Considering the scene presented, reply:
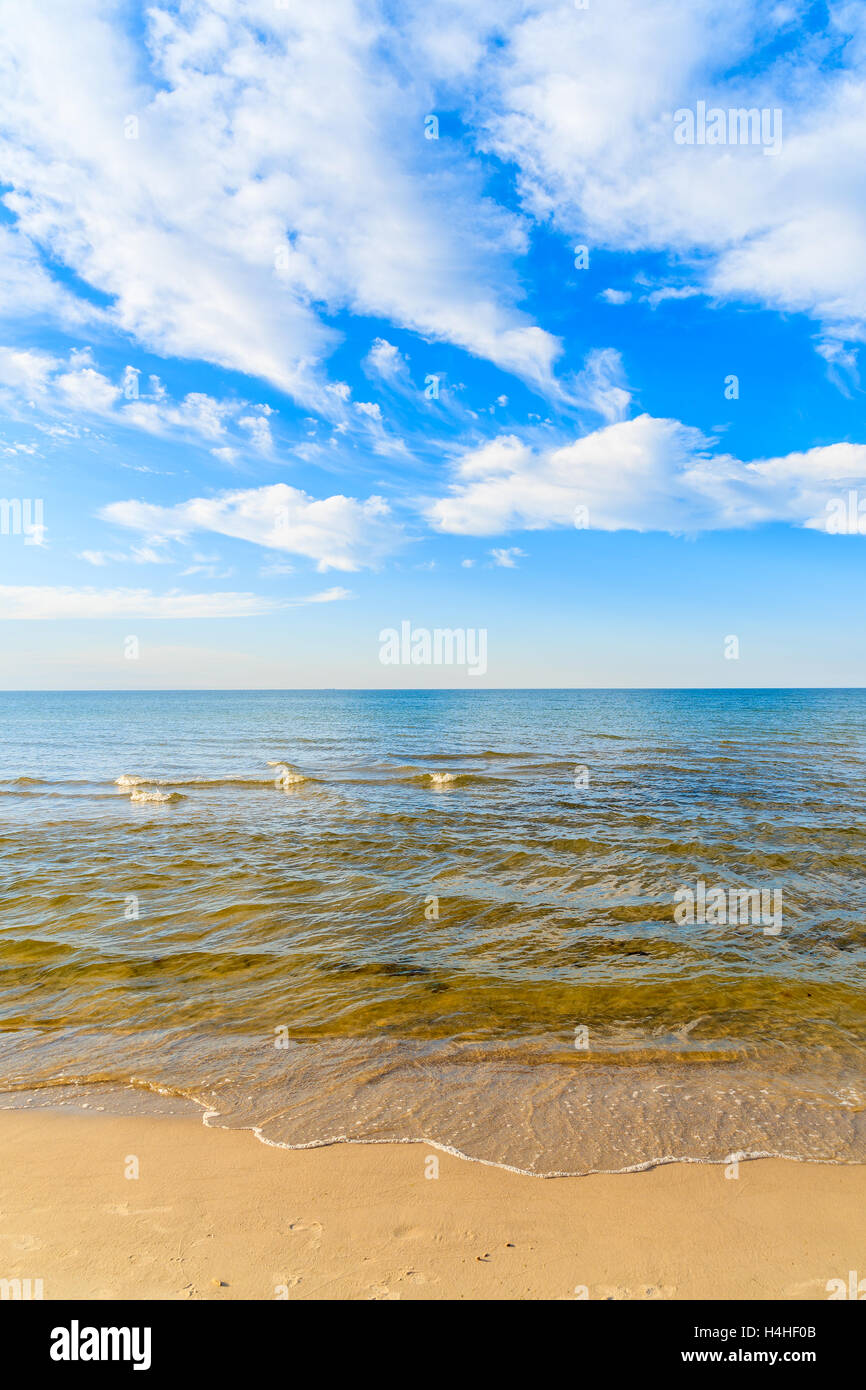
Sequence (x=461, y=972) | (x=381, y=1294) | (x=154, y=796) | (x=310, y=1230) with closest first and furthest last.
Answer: (x=381, y=1294) → (x=310, y=1230) → (x=461, y=972) → (x=154, y=796)

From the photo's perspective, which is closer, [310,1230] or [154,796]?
[310,1230]

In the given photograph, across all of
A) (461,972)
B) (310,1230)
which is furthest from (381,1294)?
(461,972)

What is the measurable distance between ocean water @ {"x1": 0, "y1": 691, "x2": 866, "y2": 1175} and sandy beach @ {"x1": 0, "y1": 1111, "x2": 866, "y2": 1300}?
39cm

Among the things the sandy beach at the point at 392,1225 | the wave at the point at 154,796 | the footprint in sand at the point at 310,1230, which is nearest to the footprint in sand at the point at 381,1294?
the sandy beach at the point at 392,1225

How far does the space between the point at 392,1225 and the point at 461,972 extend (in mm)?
4969

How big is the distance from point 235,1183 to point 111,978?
5219 millimetres

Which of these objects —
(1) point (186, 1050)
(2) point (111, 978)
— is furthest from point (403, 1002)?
(2) point (111, 978)

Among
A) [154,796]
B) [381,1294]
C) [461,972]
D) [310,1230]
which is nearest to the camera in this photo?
[381,1294]

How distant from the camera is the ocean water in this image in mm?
6008

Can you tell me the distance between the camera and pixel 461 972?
9312 mm

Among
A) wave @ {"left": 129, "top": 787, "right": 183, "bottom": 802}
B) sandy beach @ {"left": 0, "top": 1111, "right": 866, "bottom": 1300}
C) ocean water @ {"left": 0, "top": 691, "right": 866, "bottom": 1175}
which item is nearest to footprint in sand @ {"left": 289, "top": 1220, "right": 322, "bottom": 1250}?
sandy beach @ {"left": 0, "top": 1111, "right": 866, "bottom": 1300}

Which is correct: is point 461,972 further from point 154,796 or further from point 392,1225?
point 154,796
